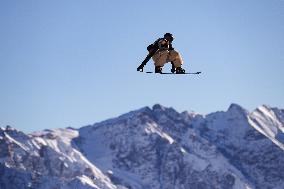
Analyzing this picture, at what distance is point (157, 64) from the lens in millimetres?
29047

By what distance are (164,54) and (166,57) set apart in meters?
0.27

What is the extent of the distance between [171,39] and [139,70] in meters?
2.35

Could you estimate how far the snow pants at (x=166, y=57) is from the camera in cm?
2866

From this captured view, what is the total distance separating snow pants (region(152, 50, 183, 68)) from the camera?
28.7 meters

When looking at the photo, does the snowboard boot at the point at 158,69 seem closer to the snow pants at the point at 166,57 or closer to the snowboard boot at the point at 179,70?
the snow pants at the point at 166,57

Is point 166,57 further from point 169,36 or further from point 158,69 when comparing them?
point 169,36

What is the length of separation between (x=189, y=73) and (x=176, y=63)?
3.84 ft

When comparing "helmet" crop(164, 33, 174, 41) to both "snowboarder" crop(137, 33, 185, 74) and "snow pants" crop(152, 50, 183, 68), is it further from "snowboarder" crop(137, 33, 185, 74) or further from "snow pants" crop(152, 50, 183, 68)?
"snow pants" crop(152, 50, 183, 68)

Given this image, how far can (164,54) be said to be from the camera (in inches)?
1128

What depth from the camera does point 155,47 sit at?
94.5 ft

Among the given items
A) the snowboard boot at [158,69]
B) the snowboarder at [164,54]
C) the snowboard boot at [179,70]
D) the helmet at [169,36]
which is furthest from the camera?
the snowboard boot at [179,70]

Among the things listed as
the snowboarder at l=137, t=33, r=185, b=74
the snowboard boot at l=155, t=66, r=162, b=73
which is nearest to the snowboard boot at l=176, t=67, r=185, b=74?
the snowboarder at l=137, t=33, r=185, b=74

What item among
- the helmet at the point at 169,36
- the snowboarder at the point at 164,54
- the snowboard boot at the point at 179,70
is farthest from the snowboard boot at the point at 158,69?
the helmet at the point at 169,36

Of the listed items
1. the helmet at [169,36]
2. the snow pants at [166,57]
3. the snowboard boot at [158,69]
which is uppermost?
the helmet at [169,36]
